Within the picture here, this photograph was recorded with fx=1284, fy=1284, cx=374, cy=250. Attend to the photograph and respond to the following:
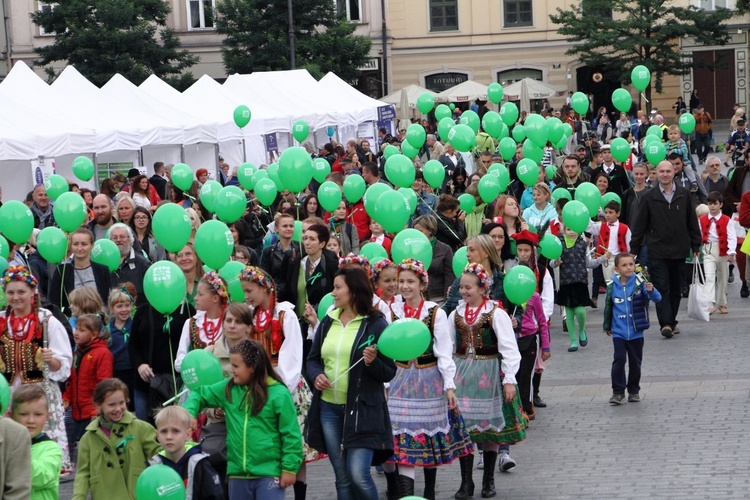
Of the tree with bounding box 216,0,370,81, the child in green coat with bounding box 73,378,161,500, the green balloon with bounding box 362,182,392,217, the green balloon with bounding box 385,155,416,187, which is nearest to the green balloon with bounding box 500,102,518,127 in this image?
the green balloon with bounding box 385,155,416,187

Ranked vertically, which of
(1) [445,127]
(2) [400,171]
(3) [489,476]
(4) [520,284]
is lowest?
(3) [489,476]

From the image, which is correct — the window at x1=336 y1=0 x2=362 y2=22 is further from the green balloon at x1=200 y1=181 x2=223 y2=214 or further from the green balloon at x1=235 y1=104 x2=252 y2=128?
the green balloon at x1=200 y1=181 x2=223 y2=214

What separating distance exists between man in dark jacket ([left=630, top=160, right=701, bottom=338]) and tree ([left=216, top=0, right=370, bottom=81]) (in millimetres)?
29103

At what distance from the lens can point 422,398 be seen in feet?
26.3

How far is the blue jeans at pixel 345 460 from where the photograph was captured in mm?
7223

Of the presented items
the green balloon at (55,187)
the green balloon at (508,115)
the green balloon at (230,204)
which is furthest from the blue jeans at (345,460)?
the green balloon at (508,115)

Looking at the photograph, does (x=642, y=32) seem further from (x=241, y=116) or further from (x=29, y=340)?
(x=29, y=340)

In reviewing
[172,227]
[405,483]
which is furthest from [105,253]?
[405,483]

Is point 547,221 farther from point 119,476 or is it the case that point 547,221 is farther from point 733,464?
point 119,476

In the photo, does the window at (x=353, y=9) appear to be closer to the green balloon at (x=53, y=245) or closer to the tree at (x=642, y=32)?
the tree at (x=642, y=32)

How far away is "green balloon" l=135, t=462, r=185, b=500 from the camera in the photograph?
528 cm

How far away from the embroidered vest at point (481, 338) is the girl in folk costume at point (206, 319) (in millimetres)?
1645

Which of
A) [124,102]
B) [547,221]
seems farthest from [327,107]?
[547,221]

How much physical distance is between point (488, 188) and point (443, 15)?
126ft
